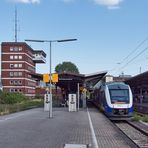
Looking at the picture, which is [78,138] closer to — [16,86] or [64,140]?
[64,140]

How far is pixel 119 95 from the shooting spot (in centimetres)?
3397

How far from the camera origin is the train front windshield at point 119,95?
A: 33.6 metres

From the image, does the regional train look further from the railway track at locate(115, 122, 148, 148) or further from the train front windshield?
the railway track at locate(115, 122, 148, 148)

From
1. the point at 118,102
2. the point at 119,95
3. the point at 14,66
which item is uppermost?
the point at 14,66

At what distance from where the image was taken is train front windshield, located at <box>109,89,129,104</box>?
3362 centimetres

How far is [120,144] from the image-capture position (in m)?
16.8

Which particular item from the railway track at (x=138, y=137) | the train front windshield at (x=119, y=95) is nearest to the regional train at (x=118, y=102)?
the train front windshield at (x=119, y=95)

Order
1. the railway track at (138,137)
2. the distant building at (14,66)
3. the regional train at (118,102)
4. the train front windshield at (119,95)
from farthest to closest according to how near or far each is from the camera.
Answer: the distant building at (14,66) → the train front windshield at (119,95) → the regional train at (118,102) → the railway track at (138,137)

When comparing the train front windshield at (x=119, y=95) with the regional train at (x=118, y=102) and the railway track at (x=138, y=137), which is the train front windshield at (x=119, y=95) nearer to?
the regional train at (x=118, y=102)

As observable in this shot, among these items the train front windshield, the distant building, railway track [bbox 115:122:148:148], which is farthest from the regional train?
the distant building

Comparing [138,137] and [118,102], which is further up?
[118,102]

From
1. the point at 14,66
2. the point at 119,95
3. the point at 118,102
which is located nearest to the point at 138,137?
the point at 118,102

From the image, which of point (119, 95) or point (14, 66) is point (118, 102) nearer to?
point (119, 95)

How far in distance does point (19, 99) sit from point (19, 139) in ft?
206
